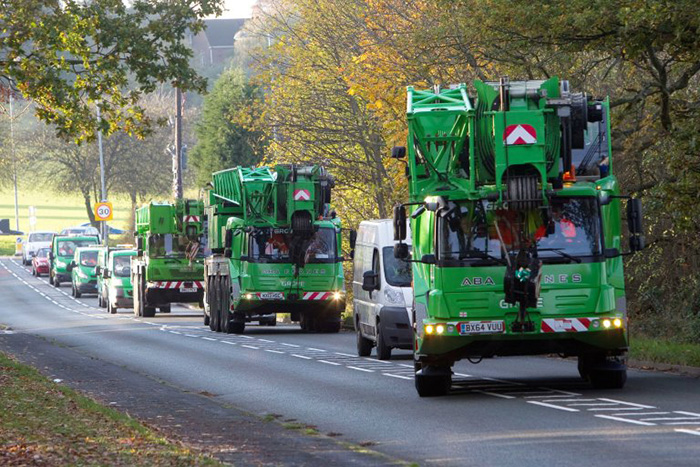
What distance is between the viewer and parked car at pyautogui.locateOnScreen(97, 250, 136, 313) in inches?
1988

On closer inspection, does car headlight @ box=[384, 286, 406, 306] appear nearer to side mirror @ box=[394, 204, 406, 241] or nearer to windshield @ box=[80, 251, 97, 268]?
side mirror @ box=[394, 204, 406, 241]

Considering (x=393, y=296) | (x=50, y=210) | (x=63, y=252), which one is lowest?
(x=393, y=296)

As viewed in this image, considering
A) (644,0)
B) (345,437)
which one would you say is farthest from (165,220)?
(345,437)

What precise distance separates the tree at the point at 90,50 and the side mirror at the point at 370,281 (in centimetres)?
506

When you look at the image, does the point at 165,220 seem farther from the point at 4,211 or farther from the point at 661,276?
the point at 4,211

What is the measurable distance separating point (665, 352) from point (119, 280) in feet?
104

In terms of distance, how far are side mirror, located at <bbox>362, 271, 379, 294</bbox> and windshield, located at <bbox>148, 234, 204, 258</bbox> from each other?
20863 millimetres

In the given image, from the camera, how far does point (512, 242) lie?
16469 mm

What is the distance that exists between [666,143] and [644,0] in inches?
334

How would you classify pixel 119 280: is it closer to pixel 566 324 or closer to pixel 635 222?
pixel 566 324

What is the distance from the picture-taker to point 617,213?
17.2 metres

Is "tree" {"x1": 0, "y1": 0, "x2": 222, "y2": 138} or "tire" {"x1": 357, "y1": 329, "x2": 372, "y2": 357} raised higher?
"tree" {"x1": 0, "y1": 0, "x2": 222, "y2": 138}

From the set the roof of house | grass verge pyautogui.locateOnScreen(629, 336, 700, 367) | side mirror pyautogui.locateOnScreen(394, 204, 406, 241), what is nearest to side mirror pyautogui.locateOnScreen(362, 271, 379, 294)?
grass verge pyautogui.locateOnScreen(629, 336, 700, 367)

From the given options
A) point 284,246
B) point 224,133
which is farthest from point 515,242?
point 224,133
